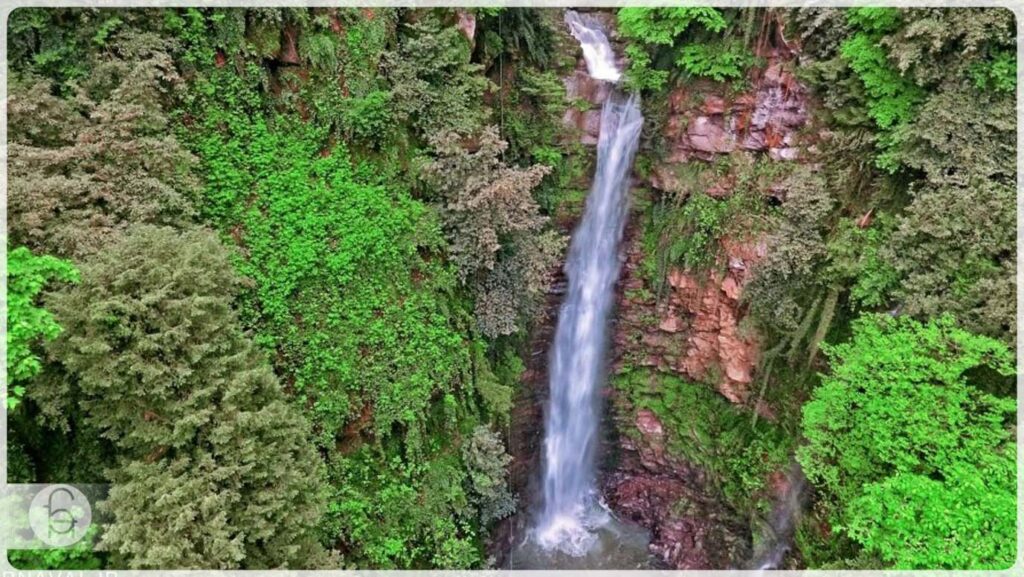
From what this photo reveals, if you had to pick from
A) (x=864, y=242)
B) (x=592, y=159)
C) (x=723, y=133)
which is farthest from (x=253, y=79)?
(x=864, y=242)

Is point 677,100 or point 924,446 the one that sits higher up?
point 677,100

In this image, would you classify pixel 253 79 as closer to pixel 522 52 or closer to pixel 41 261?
pixel 41 261

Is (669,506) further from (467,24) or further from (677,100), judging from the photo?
(467,24)

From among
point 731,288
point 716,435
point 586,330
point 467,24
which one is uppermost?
point 467,24

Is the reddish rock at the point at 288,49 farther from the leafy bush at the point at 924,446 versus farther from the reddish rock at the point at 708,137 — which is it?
the leafy bush at the point at 924,446

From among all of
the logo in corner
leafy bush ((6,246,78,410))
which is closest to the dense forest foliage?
leafy bush ((6,246,78,410))

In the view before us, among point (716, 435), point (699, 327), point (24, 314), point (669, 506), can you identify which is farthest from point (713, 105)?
point (24, 314)

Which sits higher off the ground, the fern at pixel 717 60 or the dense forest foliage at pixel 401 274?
the fern at pixel 717 60

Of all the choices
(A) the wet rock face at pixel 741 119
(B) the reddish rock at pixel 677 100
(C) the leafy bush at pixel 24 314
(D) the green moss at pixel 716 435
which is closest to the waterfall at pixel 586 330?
(B) the reddish rock at pixel 677 100
